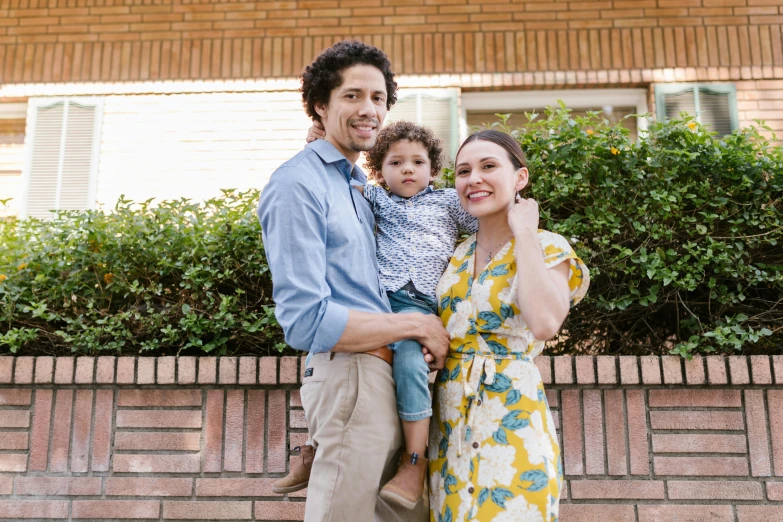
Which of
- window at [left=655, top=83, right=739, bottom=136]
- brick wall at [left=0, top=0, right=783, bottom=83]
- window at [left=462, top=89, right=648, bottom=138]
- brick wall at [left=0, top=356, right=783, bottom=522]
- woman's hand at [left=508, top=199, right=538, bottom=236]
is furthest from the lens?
window at [left=462, top=89, right=648, bottom=138]

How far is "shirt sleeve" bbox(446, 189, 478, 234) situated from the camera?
274cm

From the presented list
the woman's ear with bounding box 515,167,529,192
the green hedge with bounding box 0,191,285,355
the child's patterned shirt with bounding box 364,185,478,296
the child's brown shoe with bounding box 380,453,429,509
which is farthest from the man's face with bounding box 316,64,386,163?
the green hedge with bounding box 0,191,285,355

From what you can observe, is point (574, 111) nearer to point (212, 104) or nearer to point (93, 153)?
point (212, 104)

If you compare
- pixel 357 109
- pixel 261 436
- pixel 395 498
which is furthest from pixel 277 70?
pixel 395 498

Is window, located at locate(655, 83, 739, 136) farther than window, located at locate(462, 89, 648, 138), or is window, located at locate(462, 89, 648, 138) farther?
window, located at locate(462, 89, 648, 138)

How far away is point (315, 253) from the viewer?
2070 mm

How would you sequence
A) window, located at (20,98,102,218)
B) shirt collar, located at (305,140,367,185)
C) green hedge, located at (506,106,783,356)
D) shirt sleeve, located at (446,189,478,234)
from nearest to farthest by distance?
shirt collar, located at (305,140,367,185)
shirt sleeve, located at (446,189,478,234)
green hedge, located at (506,106,783,356)
window, located at (20,98,102,218)

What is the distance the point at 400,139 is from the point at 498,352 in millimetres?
1124

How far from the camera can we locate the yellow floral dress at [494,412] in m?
2.09

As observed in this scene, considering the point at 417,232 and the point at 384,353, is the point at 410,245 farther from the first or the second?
the point at 384,353

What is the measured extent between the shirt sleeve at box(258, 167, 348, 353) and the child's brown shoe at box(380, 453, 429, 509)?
49 cm

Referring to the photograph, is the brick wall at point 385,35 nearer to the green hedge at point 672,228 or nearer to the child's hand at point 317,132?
the green hedge at point 672,228

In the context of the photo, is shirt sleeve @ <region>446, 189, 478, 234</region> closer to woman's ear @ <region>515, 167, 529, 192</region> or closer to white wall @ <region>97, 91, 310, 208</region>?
woman's ear @ <region>515, 167, 529, 192</region>

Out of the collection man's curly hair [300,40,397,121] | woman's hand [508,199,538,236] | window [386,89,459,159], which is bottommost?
woman's hand [508,199,538,236]
